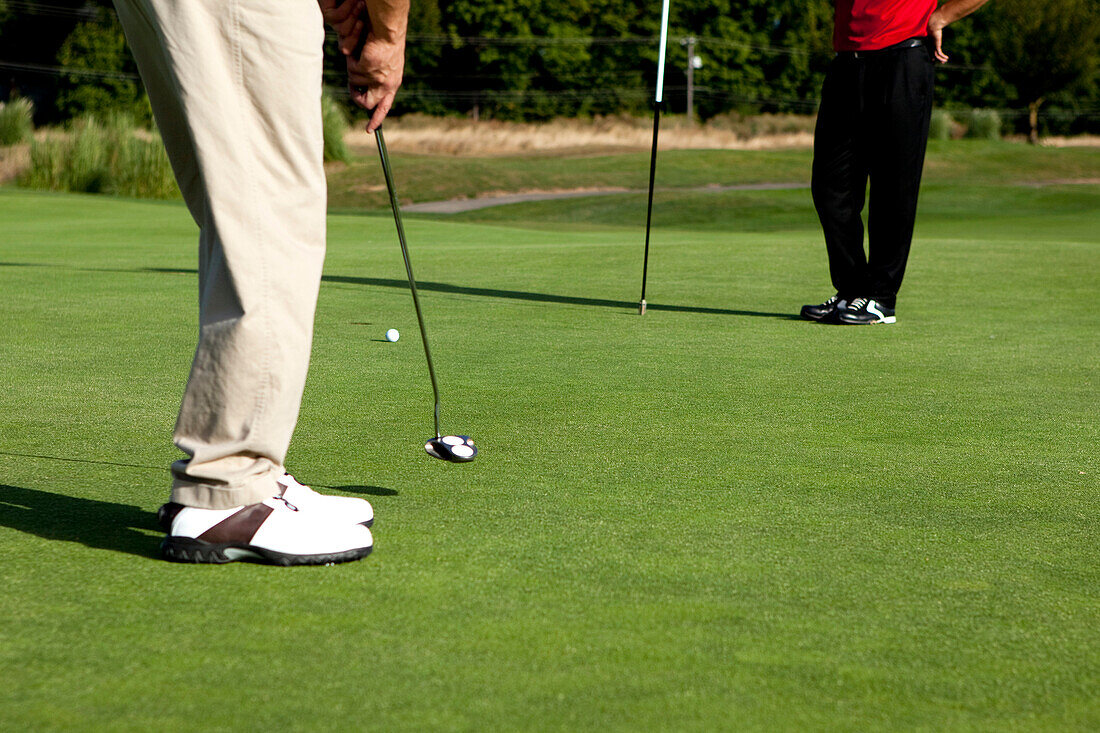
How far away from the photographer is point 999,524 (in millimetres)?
2420

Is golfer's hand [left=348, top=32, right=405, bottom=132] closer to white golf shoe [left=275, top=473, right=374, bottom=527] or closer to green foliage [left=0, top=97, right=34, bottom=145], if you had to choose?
white golf shoe [left=275, top=473, right=374, bottom=527]

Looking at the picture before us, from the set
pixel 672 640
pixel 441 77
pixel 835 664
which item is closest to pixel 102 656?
pixel 672 640

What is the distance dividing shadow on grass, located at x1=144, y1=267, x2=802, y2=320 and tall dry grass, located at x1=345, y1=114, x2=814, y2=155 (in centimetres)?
2888

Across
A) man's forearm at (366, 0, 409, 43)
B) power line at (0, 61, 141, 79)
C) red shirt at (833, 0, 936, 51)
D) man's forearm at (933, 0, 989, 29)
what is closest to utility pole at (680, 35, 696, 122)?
power line at (0, 61, 141, 79)

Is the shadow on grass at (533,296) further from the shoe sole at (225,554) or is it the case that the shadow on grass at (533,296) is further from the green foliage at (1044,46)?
the green foliage at (1044,46)

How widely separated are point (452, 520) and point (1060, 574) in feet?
3.47

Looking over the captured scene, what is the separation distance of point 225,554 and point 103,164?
Result: 1926cm

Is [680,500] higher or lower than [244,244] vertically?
lower

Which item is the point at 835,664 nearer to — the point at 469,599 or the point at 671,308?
the point at 469,599

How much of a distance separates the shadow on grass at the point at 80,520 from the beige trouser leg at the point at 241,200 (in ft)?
0.45

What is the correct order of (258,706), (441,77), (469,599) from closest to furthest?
(258,706) < (469,599) < (441,77)

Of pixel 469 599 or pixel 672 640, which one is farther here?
pixel 469 599

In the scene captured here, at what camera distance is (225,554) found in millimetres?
2123

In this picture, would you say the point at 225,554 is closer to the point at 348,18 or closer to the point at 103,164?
the point at 348,18
